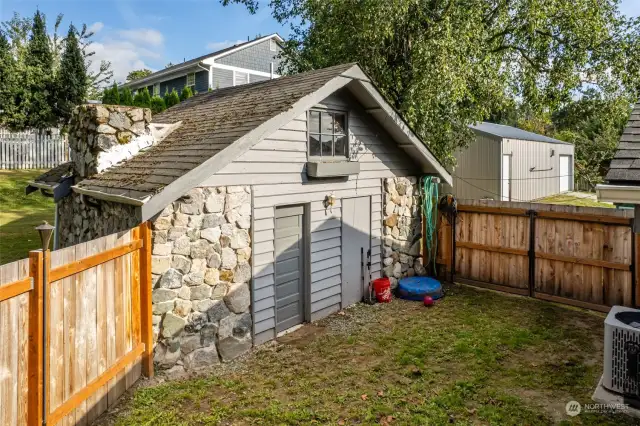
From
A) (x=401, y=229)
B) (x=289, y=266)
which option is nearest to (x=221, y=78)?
(x=401, y=229)

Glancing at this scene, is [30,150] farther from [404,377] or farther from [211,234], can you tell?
[404,377]

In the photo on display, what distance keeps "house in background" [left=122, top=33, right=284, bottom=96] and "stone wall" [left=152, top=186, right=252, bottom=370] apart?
70.0ft

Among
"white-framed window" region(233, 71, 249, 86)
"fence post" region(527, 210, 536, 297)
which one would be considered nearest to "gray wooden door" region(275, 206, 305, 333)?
"fence post" region(527, 210, 536, 297)

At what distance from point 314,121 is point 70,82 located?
21912 mm

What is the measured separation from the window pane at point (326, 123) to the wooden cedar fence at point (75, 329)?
361 cm

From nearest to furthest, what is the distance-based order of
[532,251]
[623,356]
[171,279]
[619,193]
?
[619,193]
[623,356]
[171,279]
[532,251]

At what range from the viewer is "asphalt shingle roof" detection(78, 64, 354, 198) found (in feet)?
18.5

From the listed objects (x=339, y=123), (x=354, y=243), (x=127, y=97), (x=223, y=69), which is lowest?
(x=354, y=243)

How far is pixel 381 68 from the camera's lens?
463 inches

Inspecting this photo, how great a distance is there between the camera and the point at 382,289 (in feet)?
28.4

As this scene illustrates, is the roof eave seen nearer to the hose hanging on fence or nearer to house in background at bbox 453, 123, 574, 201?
the hose hanging on fence

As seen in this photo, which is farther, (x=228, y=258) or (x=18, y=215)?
(x=18, y=215)

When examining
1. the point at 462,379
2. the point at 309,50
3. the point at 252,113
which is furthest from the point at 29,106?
the point at 462,379

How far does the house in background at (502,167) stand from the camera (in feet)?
62.9
